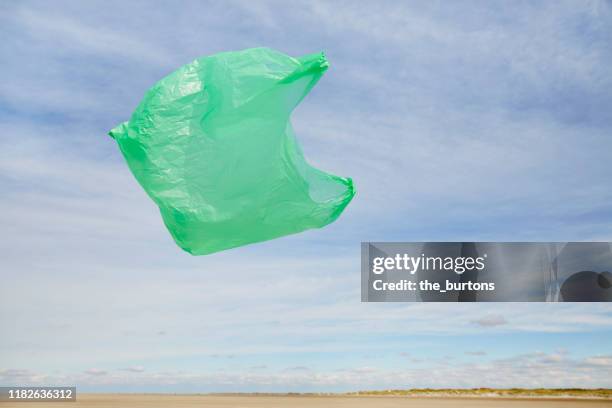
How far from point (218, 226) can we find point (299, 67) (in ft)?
4.52

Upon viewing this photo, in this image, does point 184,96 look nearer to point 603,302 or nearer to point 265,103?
point 265,103

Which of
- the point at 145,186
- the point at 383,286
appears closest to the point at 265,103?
the point at 145,186

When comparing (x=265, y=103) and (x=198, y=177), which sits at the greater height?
(x=265, y=103)

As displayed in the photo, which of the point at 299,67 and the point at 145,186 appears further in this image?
the point at 145,186

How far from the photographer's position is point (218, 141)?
501 cm

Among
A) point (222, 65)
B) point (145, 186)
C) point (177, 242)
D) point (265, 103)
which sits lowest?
point (177, 242)

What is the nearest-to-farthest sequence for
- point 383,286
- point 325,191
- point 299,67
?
point 299,67 < point 325,191 < point 383,286

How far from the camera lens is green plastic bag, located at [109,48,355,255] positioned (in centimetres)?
496

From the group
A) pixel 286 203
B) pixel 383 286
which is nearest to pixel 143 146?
pixel 286 203

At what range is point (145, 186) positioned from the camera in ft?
16.6

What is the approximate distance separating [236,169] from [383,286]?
5514 mm

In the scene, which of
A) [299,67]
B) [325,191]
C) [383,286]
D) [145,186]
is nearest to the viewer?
[299,67]

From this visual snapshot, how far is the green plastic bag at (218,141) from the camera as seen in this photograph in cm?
496

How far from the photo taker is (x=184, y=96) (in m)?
5.02
